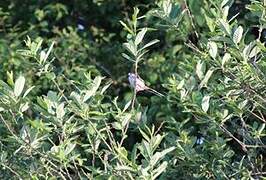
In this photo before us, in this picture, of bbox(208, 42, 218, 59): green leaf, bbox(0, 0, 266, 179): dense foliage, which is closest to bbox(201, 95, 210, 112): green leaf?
bbox(0, 0, 266, 179): dense foliage

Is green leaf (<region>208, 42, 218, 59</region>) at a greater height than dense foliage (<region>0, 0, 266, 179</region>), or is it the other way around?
green leaf (<region>208, 42, 218, 59</region>)

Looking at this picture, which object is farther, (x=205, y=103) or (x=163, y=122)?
(x=163, y=122)

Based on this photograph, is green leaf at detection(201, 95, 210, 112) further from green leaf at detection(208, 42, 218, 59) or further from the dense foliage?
green leaf at detection(208, 42, 218, 59)

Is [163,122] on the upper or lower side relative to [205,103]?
lower

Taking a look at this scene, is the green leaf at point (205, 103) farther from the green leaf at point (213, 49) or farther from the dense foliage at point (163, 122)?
the green leaf at point (213, 49)

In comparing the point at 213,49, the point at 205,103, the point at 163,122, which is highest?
the point at 213,49

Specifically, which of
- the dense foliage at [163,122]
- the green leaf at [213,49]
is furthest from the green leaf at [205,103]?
the green leaf at [213,49]

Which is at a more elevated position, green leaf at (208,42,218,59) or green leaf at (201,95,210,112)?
green leaf at (208,42,218,59)

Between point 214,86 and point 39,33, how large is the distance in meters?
3.17

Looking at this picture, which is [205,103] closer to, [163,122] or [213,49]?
[213,49]

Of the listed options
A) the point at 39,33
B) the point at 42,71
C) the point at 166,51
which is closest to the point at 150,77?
the point at 166,51

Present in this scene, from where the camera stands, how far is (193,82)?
1.95m

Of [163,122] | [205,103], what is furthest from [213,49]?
[163,122]

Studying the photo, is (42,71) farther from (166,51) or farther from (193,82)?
(166,51)
